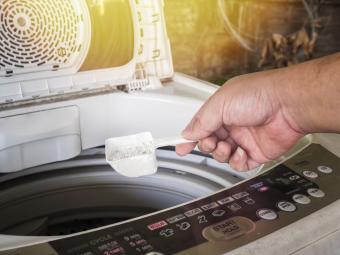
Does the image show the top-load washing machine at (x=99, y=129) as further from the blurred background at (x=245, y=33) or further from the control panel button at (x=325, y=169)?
the blurred background at (x=245, y=33)

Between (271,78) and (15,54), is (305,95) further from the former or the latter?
(15,54)

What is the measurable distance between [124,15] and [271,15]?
3.65ft

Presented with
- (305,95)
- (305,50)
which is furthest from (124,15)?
(305,50)

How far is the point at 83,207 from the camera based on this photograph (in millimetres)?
1388

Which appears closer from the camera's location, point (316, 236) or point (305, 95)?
point (316, 236)

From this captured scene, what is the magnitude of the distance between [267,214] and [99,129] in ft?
2.03

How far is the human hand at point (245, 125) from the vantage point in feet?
3.45

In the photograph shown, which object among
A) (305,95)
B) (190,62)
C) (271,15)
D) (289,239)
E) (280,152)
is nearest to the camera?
(289,239)

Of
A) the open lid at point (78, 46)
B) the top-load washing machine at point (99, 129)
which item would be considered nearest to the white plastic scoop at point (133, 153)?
the top-load washing machine at point (99, 129)

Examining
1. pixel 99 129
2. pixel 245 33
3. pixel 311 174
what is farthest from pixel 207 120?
pixel 245 33

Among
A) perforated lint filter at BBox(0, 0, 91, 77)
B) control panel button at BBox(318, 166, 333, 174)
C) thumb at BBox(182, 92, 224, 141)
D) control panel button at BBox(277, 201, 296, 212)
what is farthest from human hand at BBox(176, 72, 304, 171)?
perforated lint filter at BBox(0, 0, 91, 77)

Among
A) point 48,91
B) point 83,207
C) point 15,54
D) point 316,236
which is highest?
point 15,54

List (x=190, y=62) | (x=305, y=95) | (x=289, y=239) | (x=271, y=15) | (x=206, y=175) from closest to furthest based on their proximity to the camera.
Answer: (x=289, y=239), (x=305, y=95), (x=206, y=175), (x=190, y=62), (x=271, y=15)

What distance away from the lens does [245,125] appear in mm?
1146
